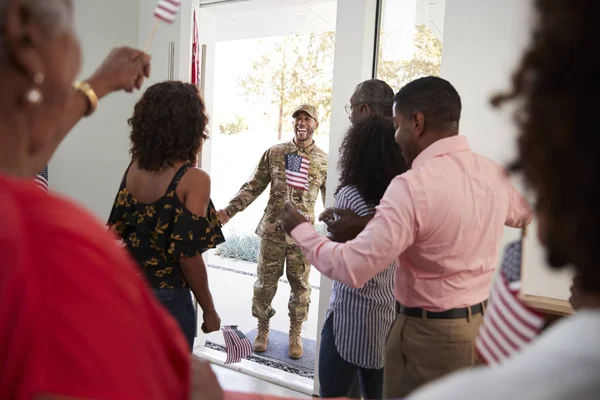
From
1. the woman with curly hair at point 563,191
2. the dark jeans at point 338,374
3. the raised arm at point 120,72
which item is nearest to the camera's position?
the woman with curly hair at point 563,191

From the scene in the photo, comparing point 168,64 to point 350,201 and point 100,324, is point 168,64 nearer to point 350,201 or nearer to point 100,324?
point 350,201

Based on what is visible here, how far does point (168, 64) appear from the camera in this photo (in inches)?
148

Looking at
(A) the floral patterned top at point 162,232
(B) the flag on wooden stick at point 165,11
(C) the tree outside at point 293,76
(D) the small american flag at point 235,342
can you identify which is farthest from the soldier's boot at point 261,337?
(C) the tree outside at point 293,76

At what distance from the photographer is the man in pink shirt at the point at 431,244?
158cm

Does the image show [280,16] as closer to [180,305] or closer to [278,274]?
[278,274]

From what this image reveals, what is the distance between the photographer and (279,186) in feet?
13.0

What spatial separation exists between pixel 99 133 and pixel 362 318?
9.72 feet

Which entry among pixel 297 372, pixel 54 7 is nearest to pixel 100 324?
pixel 54 7

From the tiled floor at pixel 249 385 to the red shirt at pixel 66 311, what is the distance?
3065 mm

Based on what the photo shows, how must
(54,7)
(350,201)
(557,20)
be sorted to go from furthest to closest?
(350,201)
(54,7)
(557,20)

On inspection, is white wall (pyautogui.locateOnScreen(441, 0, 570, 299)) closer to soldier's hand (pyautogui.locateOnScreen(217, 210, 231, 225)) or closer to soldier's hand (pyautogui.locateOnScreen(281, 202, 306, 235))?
soldier's hand (pyautogui.locateOnScreen(281, 202, 306, 235))

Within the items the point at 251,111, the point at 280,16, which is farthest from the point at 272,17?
the point at 251,111

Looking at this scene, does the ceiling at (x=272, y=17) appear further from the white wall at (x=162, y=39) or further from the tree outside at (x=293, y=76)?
the tree outside at (x=293, y=76)

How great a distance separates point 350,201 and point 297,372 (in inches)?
84.9
